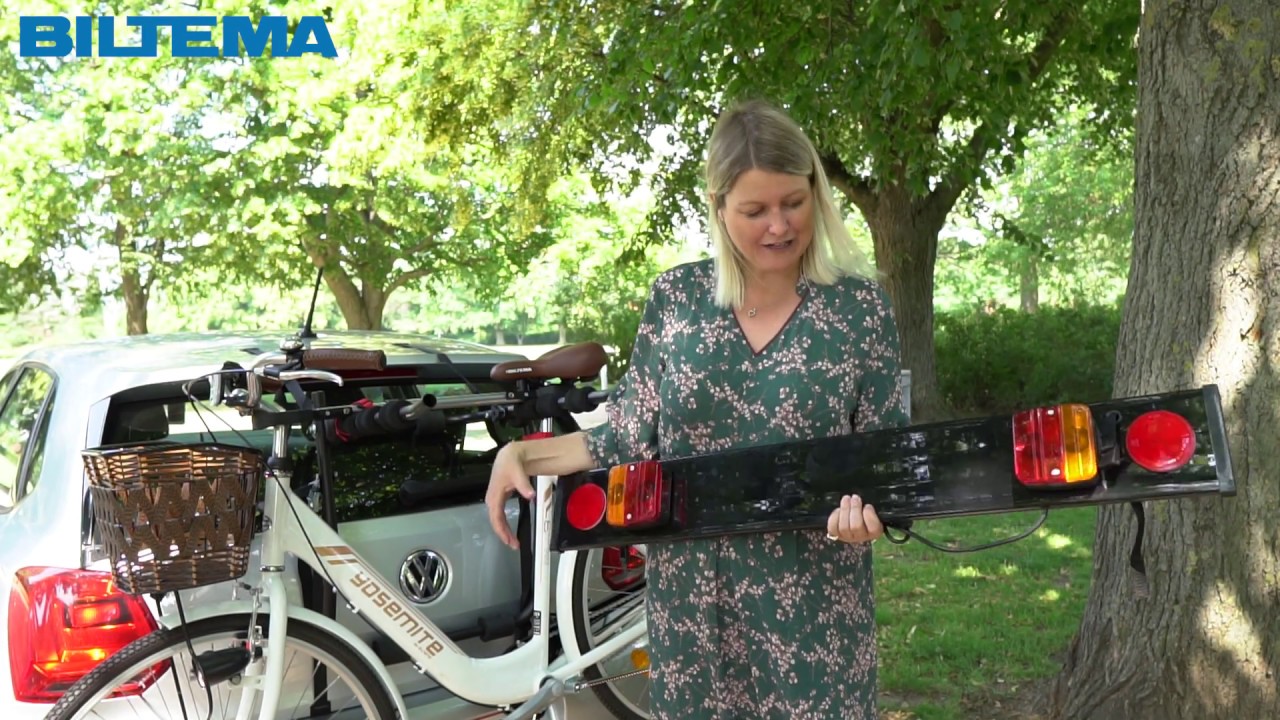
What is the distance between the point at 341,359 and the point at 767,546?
1.34 metres

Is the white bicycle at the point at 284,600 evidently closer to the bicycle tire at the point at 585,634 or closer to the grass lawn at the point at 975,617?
the bicycle tire at the point at 585,634

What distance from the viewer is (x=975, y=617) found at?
5.80 metres

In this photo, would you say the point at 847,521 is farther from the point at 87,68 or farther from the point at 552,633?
the point at 87,68

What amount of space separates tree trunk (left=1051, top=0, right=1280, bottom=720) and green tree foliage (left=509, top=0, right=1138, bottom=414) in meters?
2.24

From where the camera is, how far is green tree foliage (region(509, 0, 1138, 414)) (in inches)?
251

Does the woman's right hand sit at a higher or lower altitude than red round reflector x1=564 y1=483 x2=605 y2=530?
higher

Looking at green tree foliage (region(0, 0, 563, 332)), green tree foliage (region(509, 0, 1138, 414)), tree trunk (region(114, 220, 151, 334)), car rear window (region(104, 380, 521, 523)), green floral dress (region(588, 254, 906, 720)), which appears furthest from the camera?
tree trunk (region(114, 220, 151, 334))

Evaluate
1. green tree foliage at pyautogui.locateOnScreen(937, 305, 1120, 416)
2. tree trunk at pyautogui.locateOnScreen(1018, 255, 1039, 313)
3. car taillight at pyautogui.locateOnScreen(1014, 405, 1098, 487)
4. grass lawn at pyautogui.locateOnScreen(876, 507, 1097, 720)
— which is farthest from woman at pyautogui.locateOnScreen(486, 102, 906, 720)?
tree trunk at pyautogui.locateOnScreen(1018, 255, 1039, 313)

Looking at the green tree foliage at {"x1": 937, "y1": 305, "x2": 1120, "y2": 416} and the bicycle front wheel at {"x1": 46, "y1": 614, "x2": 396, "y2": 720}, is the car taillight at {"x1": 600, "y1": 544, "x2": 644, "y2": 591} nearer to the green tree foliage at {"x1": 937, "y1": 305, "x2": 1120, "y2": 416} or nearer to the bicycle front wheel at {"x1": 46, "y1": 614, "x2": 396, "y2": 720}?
the bicycle front wheel at {"x1": 46, "y1": 614, "x2": 396, "y2": 720}

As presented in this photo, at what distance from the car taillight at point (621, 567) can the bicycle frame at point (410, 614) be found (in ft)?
0.90

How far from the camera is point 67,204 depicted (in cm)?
1798

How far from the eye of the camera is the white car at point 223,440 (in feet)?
9.12

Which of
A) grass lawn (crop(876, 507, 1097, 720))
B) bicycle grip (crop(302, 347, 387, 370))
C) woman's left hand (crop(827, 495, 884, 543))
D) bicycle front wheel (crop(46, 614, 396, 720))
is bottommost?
grass lawn (crop(876, 507, 1097, 720))

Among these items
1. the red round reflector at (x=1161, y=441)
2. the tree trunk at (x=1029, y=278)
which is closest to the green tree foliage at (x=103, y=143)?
the red round reflector at (x=1161, y=441)
